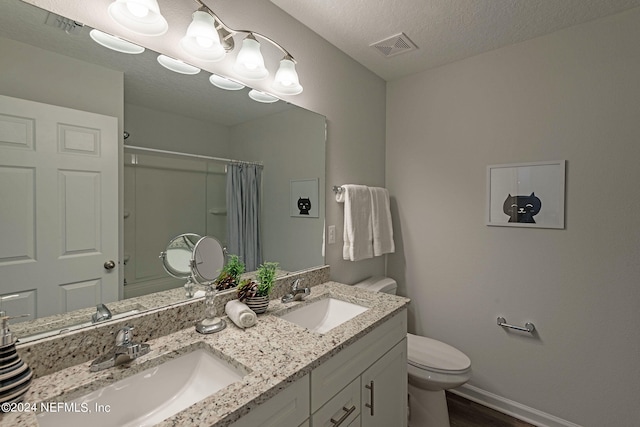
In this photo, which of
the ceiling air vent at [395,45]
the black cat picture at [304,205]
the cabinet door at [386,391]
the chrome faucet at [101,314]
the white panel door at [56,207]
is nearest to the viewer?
the white panel door at [56,207]

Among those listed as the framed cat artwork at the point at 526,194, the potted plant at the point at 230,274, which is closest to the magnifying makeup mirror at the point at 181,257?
the potted plant at the point at 230,274

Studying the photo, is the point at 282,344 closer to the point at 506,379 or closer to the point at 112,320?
the point at 112,320

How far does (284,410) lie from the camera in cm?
79

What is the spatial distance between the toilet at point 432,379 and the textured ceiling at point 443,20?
6.23ft

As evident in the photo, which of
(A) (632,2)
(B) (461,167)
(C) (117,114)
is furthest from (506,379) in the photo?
(C) (117,114)

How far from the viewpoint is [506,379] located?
185 cm

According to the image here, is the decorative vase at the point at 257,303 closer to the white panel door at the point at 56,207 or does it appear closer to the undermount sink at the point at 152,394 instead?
the undermount sink at the point at 152,394

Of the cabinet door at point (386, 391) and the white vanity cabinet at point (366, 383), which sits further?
the cabinet door at point (386, 391)

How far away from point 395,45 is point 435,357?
1.92 metres

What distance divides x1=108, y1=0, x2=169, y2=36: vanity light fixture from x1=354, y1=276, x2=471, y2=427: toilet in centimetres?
195

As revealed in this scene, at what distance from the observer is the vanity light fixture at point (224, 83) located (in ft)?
4.02

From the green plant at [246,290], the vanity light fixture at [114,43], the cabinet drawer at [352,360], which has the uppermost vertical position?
the vanity light fixture at [114,43]

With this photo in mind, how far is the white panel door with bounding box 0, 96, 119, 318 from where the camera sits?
2.51 ft

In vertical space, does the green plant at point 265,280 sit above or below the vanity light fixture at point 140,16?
below
